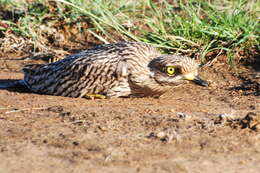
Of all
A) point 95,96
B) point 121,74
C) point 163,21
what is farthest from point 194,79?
point 163,21

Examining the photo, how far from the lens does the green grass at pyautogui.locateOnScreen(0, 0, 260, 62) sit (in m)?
7.68

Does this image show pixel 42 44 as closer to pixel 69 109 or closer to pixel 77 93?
pixel 77 93

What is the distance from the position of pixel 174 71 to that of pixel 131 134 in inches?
68.4

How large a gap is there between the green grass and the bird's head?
1353 millimetres

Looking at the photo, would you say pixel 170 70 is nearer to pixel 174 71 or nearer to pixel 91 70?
pixel 174 71

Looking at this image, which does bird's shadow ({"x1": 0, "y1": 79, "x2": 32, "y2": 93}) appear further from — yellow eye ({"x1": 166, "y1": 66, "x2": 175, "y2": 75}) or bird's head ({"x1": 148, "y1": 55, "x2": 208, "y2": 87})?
yellow eye ({"x1": 166, "y1": 66, "x2": 175, "y2": 75})

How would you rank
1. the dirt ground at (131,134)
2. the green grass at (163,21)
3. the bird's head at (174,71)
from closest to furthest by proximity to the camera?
the dirt ground at (131,134) → the bird's head at (174,71) → the green grass at (163,21)

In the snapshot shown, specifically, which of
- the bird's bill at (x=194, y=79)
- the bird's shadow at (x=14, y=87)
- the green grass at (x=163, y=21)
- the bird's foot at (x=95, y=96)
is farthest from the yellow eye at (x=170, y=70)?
the bird's shadow at (x=14, y=87)

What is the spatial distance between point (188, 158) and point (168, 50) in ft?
12.5

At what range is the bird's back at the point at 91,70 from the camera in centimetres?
633

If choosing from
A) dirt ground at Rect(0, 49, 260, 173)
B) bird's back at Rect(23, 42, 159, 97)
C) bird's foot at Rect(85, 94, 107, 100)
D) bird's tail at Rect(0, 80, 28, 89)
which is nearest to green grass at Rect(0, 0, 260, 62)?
bird's back at Rect(23, 42, 159, 97)

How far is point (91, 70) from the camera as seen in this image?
6.38m

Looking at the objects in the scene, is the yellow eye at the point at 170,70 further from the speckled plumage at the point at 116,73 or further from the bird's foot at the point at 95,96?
the bird's foot at the point at 95,96

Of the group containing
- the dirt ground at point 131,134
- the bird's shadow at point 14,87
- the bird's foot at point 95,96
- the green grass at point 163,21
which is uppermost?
the green grass at point 163,21
